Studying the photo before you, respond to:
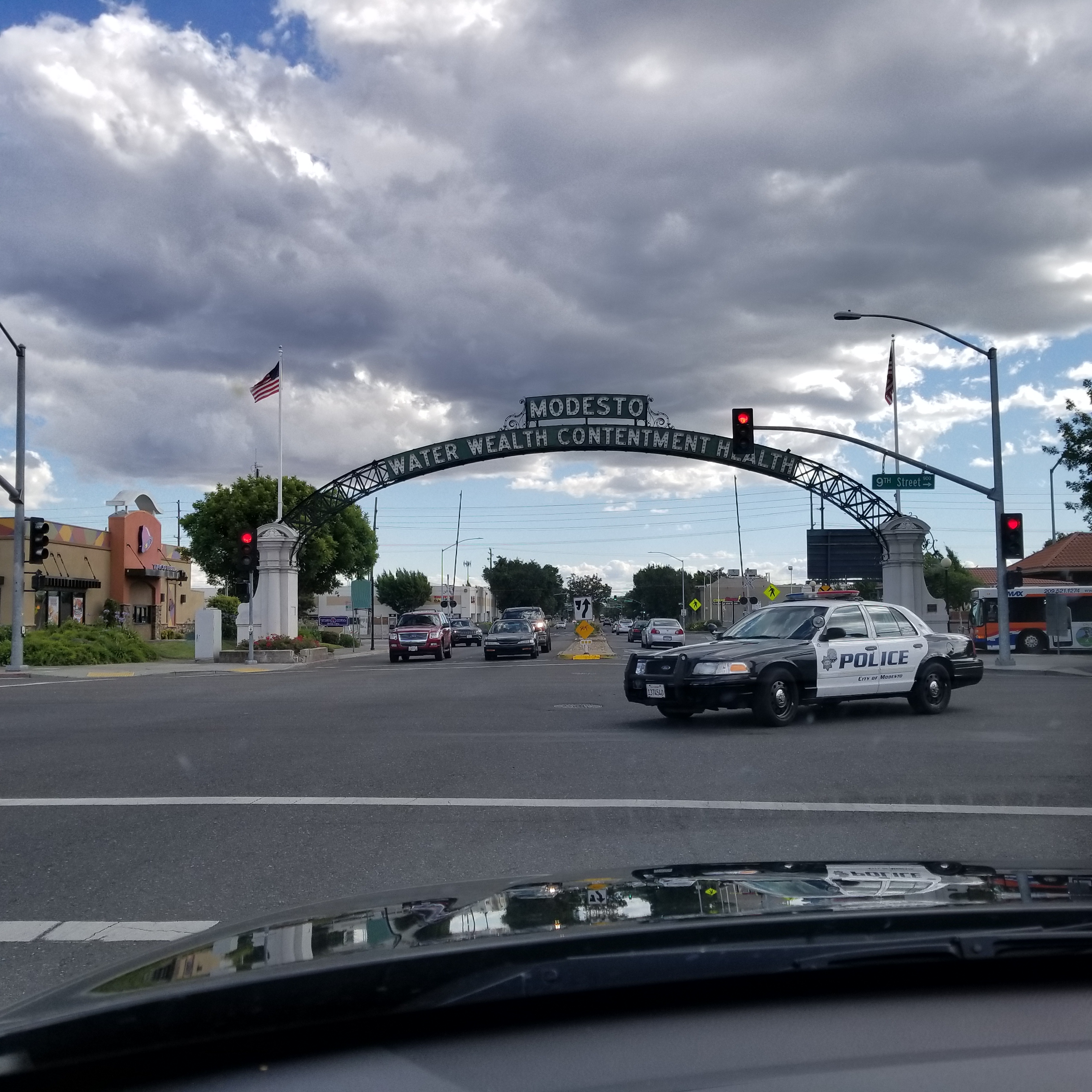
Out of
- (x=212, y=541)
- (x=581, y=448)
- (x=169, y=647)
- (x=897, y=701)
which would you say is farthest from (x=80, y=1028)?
(x=212, y=541)

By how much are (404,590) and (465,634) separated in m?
61.4

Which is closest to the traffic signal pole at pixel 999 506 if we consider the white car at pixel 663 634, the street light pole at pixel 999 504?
the street light pole at pixel 999 504

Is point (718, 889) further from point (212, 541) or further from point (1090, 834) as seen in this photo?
point (212, 541)

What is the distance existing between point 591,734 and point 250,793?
16.0ft

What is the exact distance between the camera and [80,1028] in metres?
2.35

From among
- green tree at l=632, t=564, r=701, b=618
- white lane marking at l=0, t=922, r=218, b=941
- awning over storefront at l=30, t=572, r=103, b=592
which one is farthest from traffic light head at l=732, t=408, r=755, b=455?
green tree at l=632, t=564, r=701, b=618

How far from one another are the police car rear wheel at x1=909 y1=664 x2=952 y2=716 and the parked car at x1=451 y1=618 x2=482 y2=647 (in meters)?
43.6

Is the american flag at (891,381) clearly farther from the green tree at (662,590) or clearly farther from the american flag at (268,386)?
the green tree at (662,590)

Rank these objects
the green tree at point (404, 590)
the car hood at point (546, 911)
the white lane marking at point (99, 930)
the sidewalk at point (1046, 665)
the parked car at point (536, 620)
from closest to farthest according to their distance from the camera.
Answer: the car hood at point (546, 911) → the white lane marking at point (99, 930) → the sidewalk at point (1046, 665) → the parked car at point (536, 620) → the green tree at point (404, 590)

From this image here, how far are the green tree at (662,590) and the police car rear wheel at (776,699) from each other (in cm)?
14037

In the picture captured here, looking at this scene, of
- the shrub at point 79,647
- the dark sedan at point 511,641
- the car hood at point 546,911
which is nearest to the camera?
the car hood at point 546,911

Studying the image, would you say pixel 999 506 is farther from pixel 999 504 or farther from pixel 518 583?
pixel 518 583

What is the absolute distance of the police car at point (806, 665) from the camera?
13.8 m

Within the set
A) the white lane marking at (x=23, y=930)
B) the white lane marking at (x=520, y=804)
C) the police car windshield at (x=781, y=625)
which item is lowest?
the white lane marking at (x=23, y=930)
